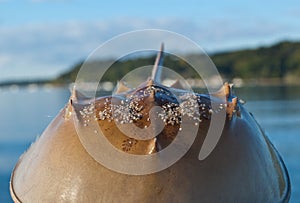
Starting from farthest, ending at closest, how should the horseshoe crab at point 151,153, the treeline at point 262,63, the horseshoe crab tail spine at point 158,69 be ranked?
1. the treeline at point 262,63
2. the horseshoe crab tail spine at point 158,69
3. the horseshoe crab at point 151,153

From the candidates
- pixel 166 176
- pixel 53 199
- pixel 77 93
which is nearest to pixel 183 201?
pixel 166 176

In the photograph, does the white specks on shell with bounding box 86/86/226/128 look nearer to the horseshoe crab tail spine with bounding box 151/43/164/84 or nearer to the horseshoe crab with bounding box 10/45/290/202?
the horseshoe crab with bounding box 10/45/290/202

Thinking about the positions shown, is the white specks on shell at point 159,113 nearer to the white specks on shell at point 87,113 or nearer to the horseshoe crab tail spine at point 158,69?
the white specks on shell at point 87,113

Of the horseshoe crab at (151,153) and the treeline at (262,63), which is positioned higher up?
the treeline at (262,63)

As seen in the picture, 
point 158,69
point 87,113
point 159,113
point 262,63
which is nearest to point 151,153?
point 159,113

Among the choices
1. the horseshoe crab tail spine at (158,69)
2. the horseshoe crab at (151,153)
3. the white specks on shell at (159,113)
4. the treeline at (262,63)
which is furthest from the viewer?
the treeline at (262,63)

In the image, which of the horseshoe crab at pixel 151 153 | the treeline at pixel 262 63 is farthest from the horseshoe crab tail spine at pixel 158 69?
the treeline at pixel 262 63

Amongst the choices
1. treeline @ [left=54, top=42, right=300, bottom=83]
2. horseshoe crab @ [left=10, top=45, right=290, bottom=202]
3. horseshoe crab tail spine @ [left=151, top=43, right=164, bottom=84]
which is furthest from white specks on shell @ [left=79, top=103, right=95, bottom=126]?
treeline @ [left=54, top=42, right=300, bottom=83]

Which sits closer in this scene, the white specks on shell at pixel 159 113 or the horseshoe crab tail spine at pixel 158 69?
the white specks on shell at pixel 159 113

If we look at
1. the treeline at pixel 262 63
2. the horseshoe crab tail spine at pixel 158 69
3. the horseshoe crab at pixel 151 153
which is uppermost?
the treeline at pixel 262 63
